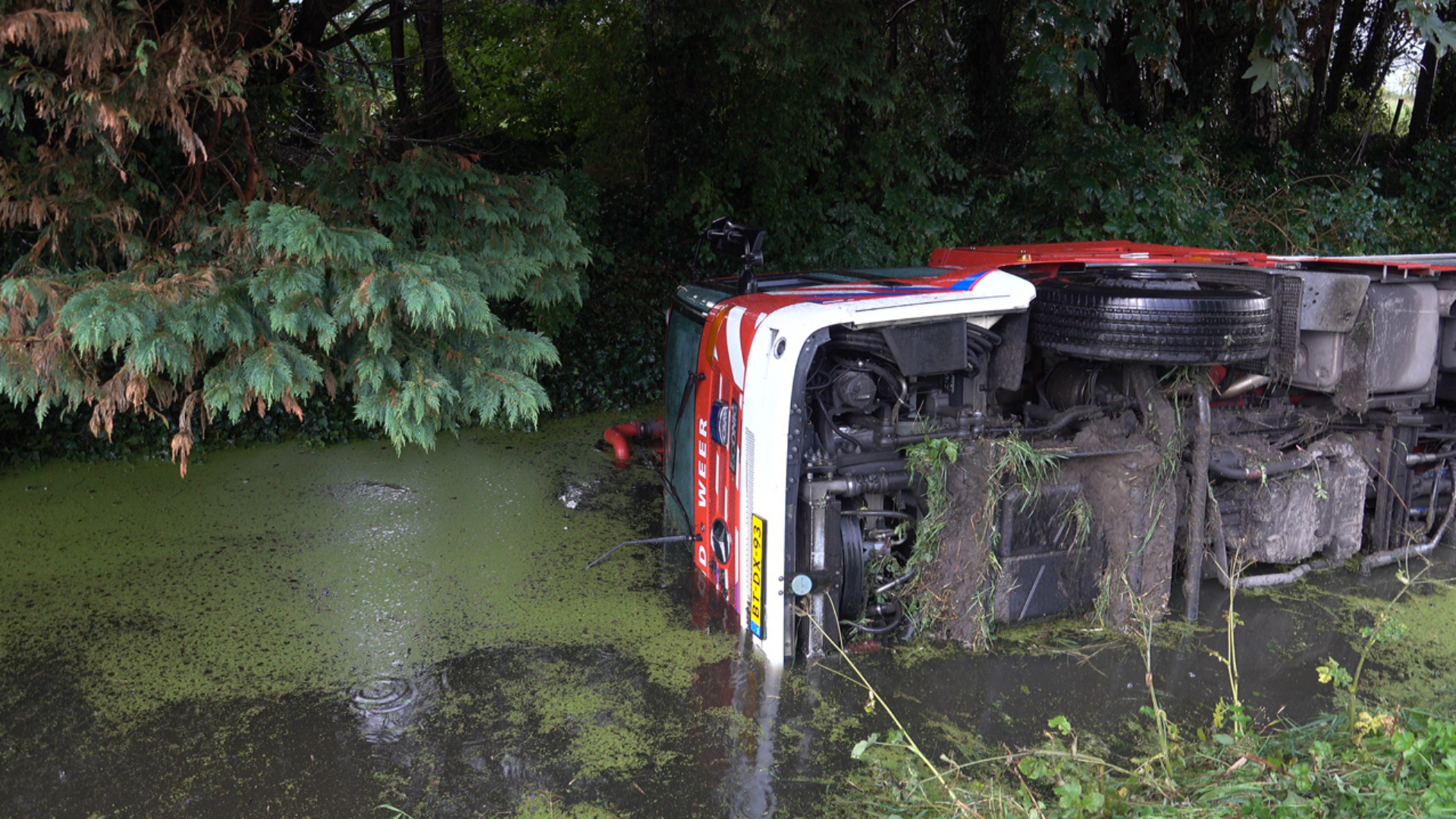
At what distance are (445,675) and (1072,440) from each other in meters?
2.64

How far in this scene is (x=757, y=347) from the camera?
369cm

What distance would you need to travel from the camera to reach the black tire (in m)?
3.61

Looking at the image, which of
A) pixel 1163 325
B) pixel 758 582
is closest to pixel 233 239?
pixel 758 582

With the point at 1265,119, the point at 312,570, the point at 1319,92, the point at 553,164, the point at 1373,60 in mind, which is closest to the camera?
the point at 312,570

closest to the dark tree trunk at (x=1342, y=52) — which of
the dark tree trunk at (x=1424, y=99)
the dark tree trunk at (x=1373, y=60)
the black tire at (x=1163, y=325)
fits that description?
the dark tree trunk at (x=1373, y=60)

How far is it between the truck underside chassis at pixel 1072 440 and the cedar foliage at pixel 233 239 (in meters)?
1.13

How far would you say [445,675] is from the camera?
12.5ft

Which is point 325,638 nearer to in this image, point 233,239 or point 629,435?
point 233,239

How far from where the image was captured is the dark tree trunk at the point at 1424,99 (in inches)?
521

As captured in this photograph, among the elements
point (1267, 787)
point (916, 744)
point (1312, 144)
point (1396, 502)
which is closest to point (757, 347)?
Result: point (916, 744)

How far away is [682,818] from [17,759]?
2.16 meters

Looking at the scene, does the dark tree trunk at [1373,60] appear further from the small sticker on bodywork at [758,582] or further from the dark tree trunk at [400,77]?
the small sticker on bodywork at [758,582]

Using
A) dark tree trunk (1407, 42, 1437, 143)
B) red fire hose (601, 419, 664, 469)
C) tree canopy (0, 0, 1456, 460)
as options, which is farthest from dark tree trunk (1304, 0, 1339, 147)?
red fire hose (601, 419, 664, 469)

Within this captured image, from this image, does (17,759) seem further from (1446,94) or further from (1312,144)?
(1446,94)
